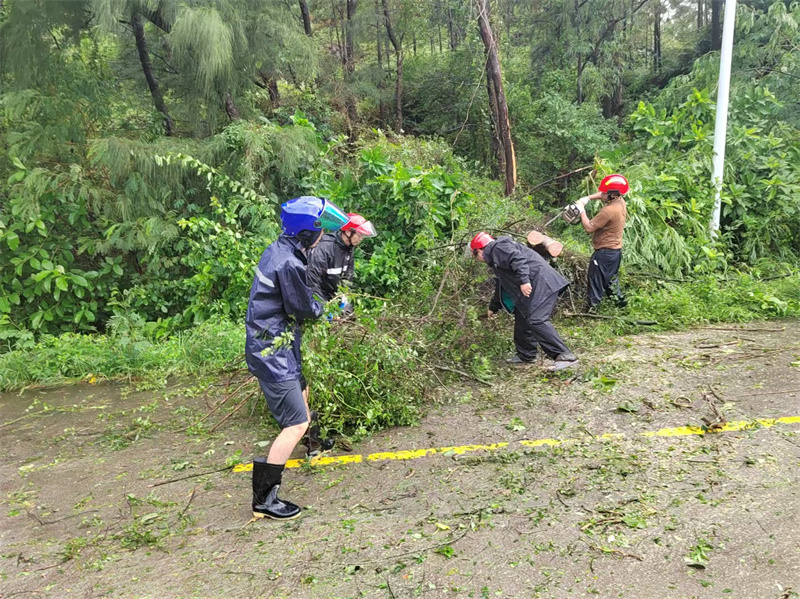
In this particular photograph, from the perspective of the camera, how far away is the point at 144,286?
7.84 meters

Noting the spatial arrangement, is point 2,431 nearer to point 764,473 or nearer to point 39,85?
point 39,85

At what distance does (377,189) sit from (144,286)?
11.3 feet

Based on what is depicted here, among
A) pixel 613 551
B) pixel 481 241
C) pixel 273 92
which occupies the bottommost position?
pixel 613 551

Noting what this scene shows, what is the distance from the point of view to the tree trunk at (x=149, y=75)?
26.0 ft

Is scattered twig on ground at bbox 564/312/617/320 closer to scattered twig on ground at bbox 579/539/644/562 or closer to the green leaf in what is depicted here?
scattered twig on ground at bbox 579/539/644/562

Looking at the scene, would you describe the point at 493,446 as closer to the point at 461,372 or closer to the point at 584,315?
the point at 461,372

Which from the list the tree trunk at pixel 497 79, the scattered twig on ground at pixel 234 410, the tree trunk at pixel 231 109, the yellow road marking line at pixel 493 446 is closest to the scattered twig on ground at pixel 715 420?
the yellow road marking line at pixel 493 446

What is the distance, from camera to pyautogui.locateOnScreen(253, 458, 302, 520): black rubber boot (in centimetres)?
333

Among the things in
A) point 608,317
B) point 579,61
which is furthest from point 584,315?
point 579,61

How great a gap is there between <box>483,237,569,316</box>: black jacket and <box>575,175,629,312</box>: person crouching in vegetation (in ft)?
4.47

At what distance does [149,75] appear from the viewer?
8.19m

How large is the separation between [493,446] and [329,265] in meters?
2.23

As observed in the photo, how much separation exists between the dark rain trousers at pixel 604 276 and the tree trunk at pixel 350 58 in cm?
658

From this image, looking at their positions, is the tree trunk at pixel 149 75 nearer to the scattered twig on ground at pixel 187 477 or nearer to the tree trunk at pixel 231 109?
the tree trunk at pixel 231 109
